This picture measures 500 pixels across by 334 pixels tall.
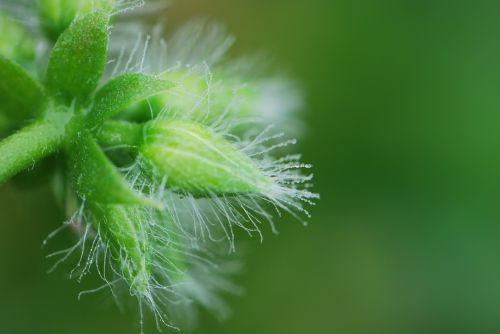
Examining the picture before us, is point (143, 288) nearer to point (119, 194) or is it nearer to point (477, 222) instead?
point (119, 194)

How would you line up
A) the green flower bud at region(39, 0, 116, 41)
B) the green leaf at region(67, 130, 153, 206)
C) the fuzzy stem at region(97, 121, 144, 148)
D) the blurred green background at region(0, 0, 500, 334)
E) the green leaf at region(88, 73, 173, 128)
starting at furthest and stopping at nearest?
A: the blurred green background at region(0, 0, 500, 334), the green flower bud at region(39, 0, 116, 41), the fuzzy stem at region(97, 121, 144, 148), the green leaf at region(88, 73, 173, 128), the green leaf at region(67, 130, 153, 206)

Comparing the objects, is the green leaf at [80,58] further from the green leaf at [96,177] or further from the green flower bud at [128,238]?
Result: the green flower bud at [128,238]

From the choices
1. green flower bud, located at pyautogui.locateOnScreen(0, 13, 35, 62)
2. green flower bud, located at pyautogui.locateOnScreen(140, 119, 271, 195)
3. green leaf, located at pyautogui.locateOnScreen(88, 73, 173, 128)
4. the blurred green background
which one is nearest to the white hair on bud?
green flower bud, located at pyautogui.locateOnScreen(140, 119, 271, 195)

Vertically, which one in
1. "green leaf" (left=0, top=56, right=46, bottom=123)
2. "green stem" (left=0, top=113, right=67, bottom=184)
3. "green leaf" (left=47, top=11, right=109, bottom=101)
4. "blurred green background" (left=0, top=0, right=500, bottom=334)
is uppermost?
"blurred green background" (left=0, top=0, right=500, bottom=334)

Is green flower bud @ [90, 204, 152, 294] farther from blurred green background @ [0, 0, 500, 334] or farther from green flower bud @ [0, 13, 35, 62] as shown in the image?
blurred green background @ [0, 0, 500, 334]

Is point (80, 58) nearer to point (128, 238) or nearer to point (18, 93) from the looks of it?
point (18, 93)

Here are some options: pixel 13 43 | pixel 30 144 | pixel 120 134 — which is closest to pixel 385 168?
pixel 13 43

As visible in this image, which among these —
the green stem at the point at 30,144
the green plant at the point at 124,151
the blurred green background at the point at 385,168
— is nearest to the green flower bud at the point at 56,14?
the green plant at the point at 124,151
